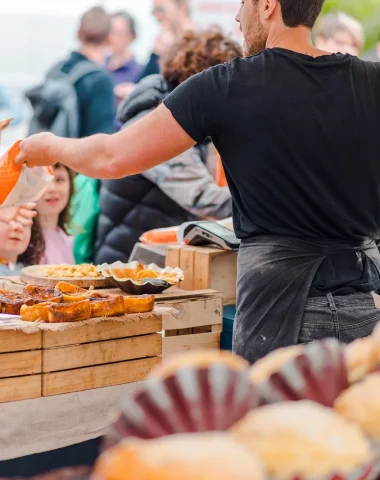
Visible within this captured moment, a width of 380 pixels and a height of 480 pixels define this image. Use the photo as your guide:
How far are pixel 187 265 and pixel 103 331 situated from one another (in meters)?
0.80

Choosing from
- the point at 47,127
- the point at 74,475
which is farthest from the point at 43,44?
the point at 74,475

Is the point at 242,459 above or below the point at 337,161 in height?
below

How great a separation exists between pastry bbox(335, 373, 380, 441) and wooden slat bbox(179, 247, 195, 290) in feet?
6.83

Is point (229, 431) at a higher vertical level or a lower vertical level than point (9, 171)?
lower

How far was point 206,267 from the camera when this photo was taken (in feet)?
9.15

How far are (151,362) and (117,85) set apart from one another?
5.30 meters

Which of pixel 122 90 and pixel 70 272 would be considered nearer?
pixel 70 272

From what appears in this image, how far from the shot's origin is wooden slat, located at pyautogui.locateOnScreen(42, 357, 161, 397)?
202 centimetres

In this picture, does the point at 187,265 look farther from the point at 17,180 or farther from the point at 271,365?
the point at 271,365

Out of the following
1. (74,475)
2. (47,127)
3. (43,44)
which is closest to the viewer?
(74,475)

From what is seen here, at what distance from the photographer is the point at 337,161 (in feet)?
6.09

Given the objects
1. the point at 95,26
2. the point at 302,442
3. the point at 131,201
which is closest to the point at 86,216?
the point at 131,201

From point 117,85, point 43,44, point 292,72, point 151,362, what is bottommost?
point 151,362

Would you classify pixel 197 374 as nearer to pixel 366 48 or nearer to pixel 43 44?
pixel 366 48
